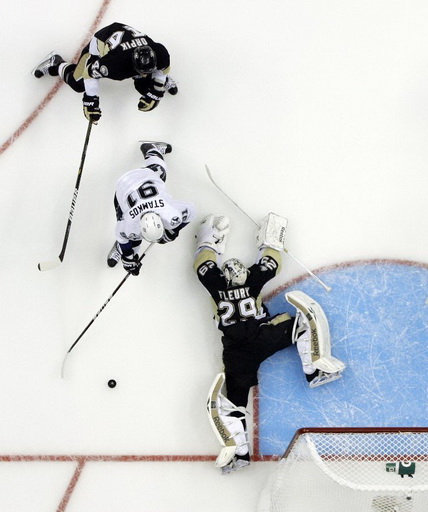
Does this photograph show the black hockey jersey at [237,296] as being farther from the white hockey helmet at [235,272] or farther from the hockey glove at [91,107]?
the hockey glove at [91,107]

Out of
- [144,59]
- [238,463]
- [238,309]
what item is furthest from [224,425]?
[144,59]

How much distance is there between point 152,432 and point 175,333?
2.01ft

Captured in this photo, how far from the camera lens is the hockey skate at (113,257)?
539 centimetres

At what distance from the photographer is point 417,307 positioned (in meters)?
5.49

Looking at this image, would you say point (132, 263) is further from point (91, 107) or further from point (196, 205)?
point (91, 107)

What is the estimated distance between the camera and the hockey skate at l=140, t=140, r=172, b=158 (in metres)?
5.32

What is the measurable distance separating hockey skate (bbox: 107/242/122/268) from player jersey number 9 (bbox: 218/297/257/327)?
68 centimetres

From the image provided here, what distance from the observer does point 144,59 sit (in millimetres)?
4879

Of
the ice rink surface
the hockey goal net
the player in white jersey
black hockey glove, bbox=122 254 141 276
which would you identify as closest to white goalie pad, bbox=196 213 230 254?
the ice rink surface

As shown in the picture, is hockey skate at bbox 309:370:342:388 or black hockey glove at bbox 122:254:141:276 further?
hockey skate at bbox 309:370:342:388

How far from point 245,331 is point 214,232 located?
63cm

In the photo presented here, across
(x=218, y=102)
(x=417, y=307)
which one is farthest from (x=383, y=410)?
(x=218, y=102)

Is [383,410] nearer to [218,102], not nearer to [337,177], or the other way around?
[337,177]

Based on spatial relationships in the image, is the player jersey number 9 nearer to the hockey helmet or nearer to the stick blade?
the stick blade
